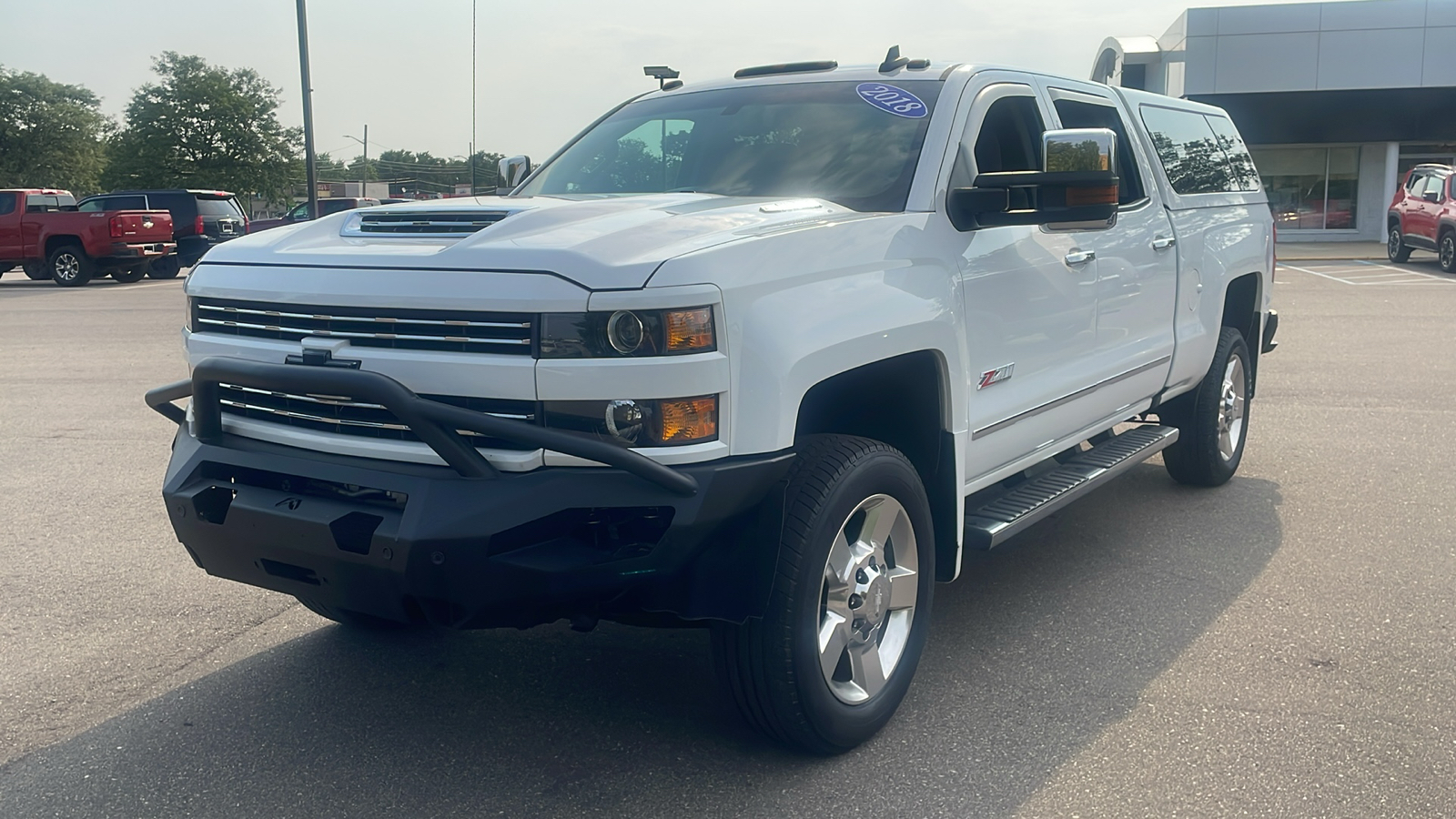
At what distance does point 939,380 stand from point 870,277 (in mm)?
473

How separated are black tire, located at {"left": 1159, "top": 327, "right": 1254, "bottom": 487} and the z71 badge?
2.51 meters

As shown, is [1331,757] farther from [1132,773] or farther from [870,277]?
[870,277]

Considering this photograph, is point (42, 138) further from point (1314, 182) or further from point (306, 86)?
point (1314, 182)

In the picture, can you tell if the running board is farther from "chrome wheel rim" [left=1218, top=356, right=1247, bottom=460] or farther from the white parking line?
the white parking line

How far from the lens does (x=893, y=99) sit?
14.3 ft

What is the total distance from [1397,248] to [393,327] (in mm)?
24906

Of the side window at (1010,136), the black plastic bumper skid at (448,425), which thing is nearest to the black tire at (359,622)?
the black plastic bumper skid at (448,425)

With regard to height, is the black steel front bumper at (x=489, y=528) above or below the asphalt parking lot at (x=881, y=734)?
above

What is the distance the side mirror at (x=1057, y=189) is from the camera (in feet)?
12.3

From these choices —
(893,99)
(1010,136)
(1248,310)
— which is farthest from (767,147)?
(1248,310)

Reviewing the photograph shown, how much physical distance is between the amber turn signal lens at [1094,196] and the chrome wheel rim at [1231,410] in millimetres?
2965

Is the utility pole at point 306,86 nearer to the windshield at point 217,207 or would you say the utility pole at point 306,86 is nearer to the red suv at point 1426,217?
the windshield at point 217,207

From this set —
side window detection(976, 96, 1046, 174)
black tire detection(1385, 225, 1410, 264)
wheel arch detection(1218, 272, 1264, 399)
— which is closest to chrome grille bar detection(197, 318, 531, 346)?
side window detection(976, 96, 1046, 174)

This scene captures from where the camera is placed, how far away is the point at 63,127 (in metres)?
64.5
